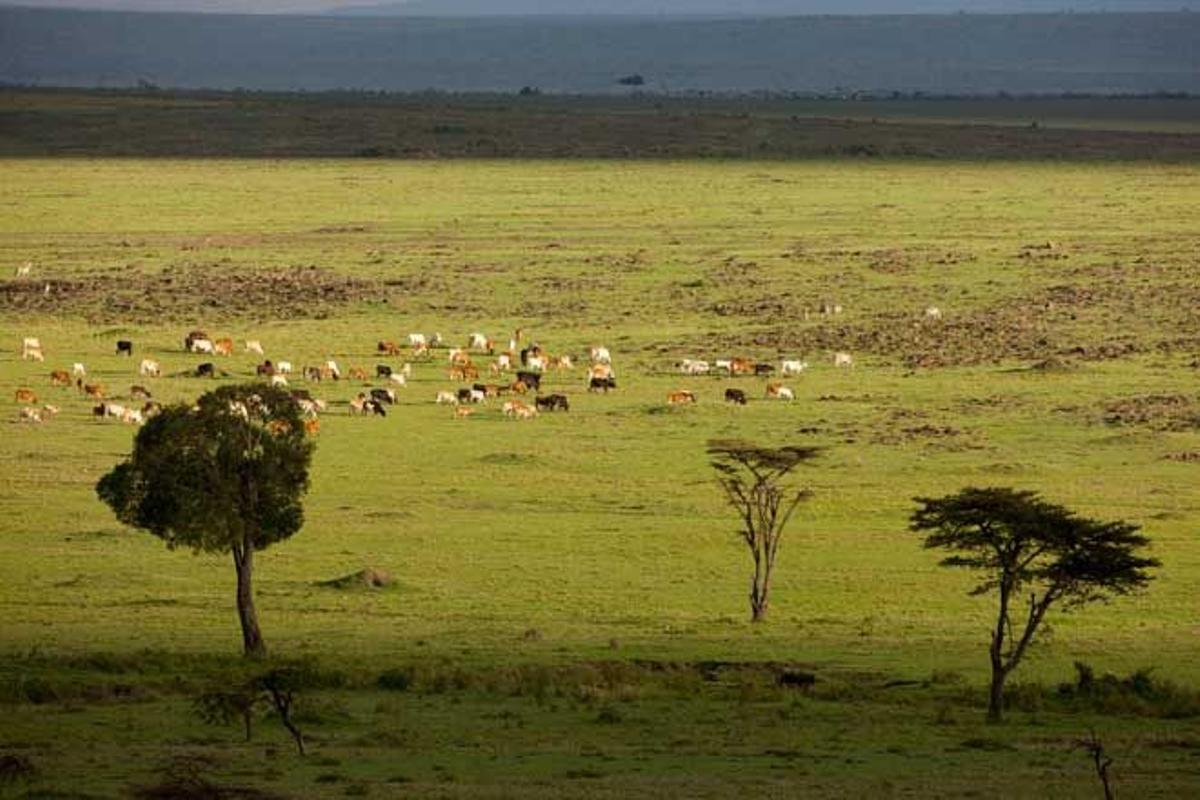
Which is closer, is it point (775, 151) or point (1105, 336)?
point (1105, 336)

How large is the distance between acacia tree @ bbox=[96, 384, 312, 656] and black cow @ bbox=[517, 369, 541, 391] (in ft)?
65.5

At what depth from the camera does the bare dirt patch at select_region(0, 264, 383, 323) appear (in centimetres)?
5722

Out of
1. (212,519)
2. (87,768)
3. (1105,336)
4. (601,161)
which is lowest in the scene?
(87,768)

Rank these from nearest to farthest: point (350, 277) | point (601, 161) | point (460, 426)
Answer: point (460, 426)
point (350, 277)
point (601, 161)

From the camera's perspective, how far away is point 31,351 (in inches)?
1932

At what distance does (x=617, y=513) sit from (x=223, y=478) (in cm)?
996

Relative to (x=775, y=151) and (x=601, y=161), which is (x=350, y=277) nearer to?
(x=601, y=161)

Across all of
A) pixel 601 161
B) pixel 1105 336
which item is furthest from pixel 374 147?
pixel 1105 336

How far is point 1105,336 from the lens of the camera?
5322 cm

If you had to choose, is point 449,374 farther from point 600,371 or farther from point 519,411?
point 519,411

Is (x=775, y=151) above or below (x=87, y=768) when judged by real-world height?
above

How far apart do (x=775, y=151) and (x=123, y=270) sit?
5318cm

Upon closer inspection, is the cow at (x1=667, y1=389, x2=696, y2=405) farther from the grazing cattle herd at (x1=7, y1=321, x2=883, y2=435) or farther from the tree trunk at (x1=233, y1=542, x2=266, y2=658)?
the tree trunk at (x1=233, y1=542, x2=266, y2=658)

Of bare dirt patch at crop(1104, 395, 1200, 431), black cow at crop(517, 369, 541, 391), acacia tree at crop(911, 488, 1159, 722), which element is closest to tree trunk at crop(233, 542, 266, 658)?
acacia tree at crop(911, 488, 1159, 722)
